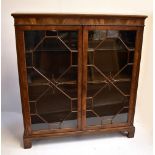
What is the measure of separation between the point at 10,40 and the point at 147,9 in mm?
1200

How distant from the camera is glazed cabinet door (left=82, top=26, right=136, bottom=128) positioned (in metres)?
1.49

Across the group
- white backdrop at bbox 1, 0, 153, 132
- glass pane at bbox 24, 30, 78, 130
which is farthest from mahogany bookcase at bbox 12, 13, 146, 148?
white backdrop at bbox 1, 0, 153, 132

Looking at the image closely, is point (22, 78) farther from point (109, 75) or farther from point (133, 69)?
point (133, 69)

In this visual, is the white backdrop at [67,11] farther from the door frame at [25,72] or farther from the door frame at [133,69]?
the door frame at [25,72]

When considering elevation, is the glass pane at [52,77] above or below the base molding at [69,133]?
above

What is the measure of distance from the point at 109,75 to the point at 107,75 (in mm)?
15

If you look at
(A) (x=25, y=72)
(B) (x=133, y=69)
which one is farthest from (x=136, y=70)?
(A) (x=25, y=72)

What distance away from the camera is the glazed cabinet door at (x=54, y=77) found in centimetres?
143

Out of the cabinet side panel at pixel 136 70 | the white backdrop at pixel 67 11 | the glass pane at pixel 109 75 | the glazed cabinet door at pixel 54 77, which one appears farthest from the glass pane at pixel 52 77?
the white backdrop at pixel 67 11

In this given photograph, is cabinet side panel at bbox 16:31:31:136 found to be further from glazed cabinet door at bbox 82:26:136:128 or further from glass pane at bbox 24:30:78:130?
glazed cabinet door at bbox 82:26:136:128

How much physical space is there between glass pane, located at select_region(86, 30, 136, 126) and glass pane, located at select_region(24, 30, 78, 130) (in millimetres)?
116

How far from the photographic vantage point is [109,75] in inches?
62.4

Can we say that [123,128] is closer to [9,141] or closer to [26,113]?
[26,113]

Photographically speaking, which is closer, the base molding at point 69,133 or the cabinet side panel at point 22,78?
the cabinet side panel at point 22,78
